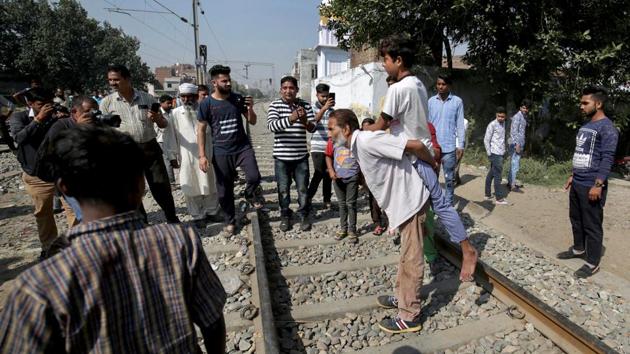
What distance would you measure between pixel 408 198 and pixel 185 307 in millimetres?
1880

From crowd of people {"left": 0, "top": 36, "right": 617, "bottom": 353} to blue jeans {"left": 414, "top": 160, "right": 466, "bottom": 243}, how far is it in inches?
0.4

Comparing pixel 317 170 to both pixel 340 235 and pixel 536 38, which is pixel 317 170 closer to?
pixel 340 235

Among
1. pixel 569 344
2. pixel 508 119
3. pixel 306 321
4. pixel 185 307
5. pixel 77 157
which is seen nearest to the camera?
pixel 77 157

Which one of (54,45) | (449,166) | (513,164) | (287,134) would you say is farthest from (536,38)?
(54,45)

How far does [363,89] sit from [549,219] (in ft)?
32.4

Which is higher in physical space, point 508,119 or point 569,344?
point 508,119

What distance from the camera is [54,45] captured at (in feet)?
97.1

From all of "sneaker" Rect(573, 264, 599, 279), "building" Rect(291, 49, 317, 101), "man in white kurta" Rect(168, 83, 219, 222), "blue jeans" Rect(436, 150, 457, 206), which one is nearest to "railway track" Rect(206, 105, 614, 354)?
"man in white kurta" Rect(168, 83, 219, 222)

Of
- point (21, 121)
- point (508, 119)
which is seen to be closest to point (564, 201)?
point (508, 119)

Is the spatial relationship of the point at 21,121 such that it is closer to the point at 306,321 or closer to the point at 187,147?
the point at 187,147

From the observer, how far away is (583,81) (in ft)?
28.2

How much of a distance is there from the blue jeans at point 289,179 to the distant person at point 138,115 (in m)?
1.34

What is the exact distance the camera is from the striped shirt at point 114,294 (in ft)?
2.95

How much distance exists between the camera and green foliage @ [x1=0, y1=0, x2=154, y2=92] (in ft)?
96.5
